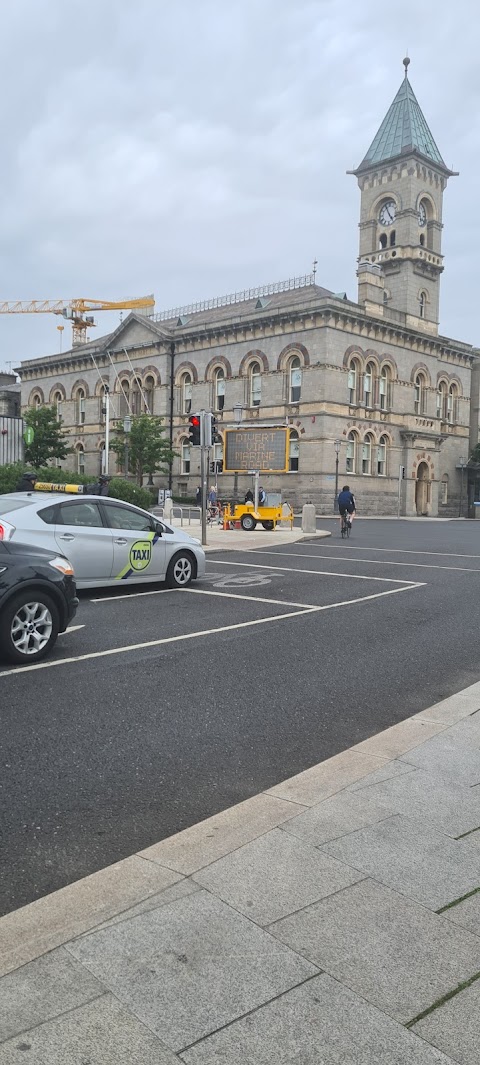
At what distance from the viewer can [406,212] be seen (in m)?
57.1

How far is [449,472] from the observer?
60.9 m

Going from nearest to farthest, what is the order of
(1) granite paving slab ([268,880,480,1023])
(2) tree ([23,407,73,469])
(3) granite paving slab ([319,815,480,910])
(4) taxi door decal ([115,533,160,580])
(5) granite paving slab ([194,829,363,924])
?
(1) granite paving slab ([268,880,480,1023]), (5) granite paving slab ([194,829,363,924]), (3) granite paving slab ([319,815,480,910]), (4) taxi door decal ([115,533,160,580]), (2) tree ([23,407,73,469])

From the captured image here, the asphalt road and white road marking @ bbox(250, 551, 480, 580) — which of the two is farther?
white road marking @ bbox(250, 551, 480, 580)

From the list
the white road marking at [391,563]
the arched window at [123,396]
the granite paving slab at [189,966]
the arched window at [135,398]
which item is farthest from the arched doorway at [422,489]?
the granite paving slab at [189,966]

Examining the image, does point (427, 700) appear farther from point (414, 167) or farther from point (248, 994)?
point (414, 167)

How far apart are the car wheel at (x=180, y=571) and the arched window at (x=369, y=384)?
39.4 metres

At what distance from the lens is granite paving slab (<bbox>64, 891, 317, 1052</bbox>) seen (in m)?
2.44

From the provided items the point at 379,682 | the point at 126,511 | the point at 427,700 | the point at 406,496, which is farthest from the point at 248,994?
the point at 406,496

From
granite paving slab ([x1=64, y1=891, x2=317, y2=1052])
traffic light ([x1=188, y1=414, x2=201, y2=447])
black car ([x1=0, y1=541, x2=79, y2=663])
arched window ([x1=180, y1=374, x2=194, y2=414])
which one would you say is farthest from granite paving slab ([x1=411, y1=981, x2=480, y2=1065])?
arched window ([x1=180, y1=374, x2=194, y2=414])

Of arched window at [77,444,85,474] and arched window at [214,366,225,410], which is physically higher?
arched window at [214,366,225,410]

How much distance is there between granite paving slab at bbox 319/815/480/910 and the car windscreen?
312 inches

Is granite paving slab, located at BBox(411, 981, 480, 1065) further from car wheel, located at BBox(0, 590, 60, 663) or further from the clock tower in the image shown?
the clock tower

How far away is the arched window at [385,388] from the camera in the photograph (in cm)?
5162

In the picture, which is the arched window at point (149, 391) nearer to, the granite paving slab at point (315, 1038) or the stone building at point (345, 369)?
the stone building at point (345, 369)
